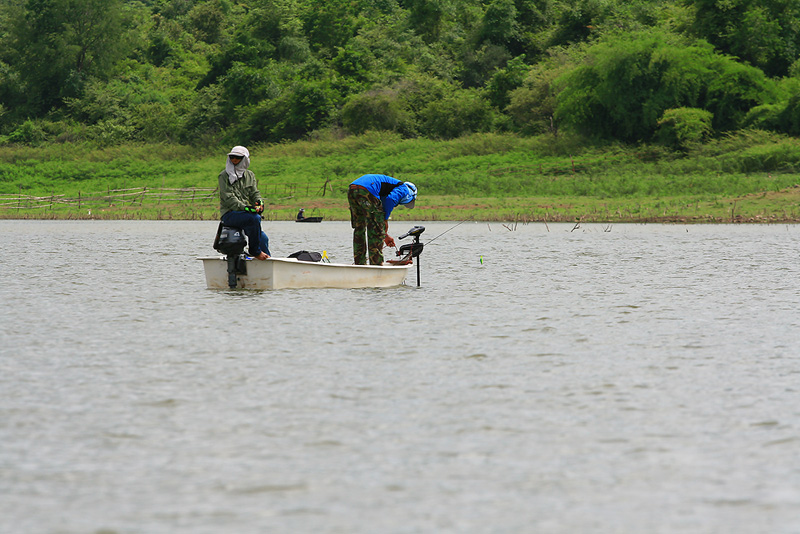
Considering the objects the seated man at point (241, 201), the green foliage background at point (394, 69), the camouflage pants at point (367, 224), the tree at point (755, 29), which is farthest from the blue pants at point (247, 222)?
the tree at point (755, 29)

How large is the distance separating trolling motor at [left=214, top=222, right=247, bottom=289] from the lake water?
0.41 m

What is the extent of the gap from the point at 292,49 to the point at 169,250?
5053 cm

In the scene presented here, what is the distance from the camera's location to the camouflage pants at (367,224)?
1653 centimetres

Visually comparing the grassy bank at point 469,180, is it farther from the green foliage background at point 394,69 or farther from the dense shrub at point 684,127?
the green foliage background at point 394,69

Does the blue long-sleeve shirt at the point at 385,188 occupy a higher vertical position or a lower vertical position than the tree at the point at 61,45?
Answer: lower

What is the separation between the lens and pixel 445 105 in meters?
61.8

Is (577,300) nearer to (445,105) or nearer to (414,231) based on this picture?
(414,231)

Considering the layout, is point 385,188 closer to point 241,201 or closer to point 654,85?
point 241,201

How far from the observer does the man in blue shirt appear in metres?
16.5

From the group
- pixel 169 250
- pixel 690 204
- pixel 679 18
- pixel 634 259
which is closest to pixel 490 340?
pixel 634 259

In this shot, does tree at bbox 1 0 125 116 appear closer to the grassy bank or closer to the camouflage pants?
the grassy bank

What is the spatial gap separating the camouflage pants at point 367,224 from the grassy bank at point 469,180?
836 inches

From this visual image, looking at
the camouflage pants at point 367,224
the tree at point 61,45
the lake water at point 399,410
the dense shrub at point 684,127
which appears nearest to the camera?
the lake water at point 399,410

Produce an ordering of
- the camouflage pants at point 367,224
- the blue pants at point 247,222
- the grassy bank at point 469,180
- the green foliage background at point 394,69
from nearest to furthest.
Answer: the blue pants at point 247,222, the camouflage pants at point 367,224, the grassy bank at point 469,180, the green foliage background at point 394,69
